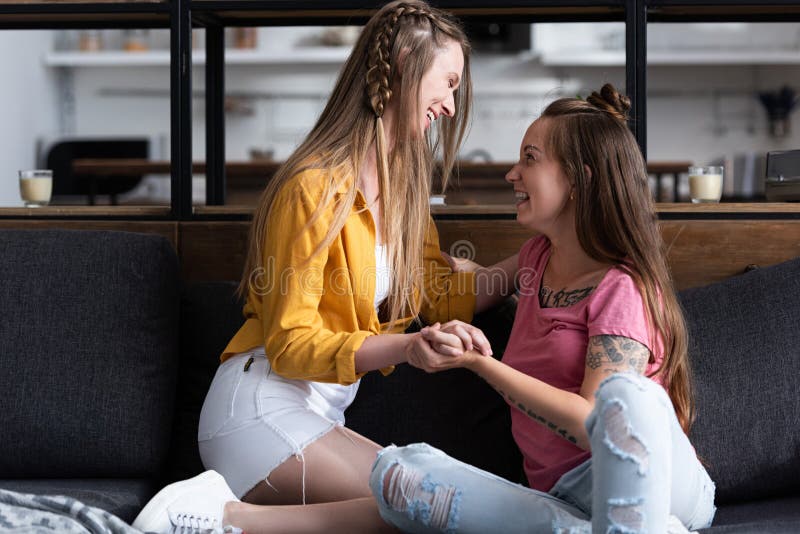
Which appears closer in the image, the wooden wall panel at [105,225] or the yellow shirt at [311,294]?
the yellow shirt at [311,294]

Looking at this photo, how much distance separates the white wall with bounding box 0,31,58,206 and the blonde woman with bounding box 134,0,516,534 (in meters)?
4.80

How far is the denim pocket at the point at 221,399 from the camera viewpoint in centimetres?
171

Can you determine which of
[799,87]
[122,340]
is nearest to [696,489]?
[122,340]

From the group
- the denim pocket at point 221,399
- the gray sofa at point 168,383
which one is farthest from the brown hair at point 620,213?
the denim pocket at point 221,399

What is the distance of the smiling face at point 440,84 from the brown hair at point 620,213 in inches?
9.3

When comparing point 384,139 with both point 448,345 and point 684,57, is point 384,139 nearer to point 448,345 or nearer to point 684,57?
point 448,345

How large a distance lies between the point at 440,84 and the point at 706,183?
75 cm

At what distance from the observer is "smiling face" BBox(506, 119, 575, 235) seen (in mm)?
1710

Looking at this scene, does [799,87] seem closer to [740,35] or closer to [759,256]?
[740,35]

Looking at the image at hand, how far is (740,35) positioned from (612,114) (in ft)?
17.0

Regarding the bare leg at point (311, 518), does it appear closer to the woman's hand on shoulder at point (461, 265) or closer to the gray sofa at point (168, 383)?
the gray sofa at point (168, 383)

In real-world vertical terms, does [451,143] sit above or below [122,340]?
above

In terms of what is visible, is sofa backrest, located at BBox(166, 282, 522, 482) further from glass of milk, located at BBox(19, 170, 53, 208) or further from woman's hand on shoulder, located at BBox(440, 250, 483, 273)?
glass of milk, located at BBox(19, 170, 53, 208)

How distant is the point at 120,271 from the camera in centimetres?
195
